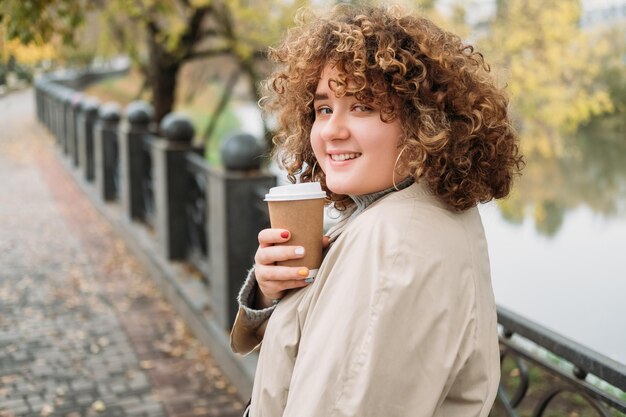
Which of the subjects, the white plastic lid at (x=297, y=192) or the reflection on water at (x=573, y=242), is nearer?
the white plastic lid at (x=297, y=192)

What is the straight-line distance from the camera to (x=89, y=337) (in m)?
5.50

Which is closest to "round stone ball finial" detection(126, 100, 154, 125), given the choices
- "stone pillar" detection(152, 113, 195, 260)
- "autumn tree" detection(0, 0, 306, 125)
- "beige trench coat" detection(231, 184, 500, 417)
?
"stone pillar" detection(152, 113, 195, 260)

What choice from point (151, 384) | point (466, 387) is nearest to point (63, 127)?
point (151, 384)

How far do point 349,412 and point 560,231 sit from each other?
1299 centimetres

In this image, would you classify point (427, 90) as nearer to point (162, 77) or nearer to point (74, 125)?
point (162, 77)

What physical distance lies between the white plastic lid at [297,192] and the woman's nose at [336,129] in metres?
0.16

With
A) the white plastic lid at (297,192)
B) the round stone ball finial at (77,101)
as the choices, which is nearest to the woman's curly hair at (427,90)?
the white plastic lid at (297,192)

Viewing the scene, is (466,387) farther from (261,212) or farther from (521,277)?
(521,277)

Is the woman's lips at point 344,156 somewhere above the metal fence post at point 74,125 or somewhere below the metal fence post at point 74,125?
above

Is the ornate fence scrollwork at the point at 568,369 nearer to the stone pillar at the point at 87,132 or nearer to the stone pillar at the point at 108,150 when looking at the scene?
the stone pillar at the point at 108,150

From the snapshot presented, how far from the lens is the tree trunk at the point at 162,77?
44.9 ft

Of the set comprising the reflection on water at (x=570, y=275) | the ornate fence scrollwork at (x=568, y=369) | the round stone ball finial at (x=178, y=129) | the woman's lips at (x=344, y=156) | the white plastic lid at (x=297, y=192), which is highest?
the woman's lips at (x=344, y=156)

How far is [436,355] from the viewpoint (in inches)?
51.6

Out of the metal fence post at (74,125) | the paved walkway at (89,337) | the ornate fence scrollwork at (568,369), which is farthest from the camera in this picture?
the metal fence post at (74,125)
